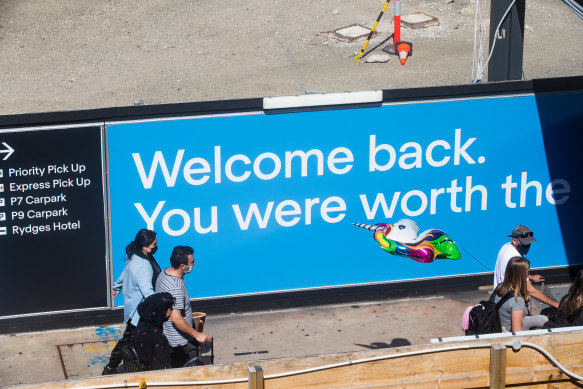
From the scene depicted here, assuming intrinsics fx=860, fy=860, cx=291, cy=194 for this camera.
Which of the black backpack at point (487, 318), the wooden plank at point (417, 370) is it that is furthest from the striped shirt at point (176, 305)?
the black backpack at point (487, 318)

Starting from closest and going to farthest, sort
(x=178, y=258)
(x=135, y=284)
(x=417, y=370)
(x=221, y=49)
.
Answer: (x=417, y=370), (x=178, y=258), (x=135, y=284), (x=221, y=49)

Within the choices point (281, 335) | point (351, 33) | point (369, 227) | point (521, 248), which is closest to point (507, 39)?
point (369, 227)

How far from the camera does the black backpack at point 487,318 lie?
7762 millimetres

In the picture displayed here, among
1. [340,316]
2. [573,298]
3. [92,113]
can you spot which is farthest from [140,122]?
[573,298]

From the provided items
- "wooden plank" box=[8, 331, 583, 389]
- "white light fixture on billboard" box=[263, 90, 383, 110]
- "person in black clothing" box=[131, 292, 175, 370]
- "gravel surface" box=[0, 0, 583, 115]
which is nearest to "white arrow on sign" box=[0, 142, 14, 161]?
"person in black clothing" box=[131, 292, 175, 370]

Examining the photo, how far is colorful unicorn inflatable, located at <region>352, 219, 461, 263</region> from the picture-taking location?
9773 mm

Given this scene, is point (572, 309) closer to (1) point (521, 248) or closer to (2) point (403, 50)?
(1) point (521, 248)

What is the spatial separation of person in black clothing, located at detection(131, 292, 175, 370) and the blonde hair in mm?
3060

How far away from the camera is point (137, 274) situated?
862 centimetres

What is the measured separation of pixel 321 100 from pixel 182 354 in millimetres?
3144

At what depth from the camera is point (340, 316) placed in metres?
9.85

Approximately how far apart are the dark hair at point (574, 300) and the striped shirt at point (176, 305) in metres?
3.40

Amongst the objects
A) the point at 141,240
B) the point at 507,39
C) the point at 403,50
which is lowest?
the point at 141,240

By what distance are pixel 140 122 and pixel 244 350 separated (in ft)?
8.68
